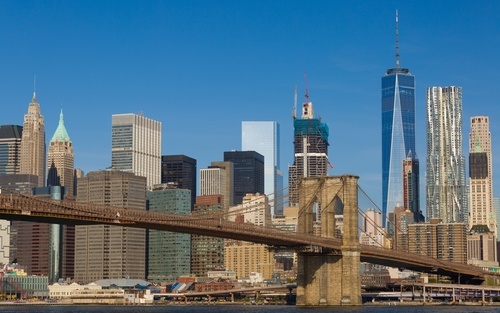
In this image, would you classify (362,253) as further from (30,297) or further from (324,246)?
(30,297)

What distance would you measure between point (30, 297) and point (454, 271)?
318ft

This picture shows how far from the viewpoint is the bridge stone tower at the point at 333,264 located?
313 ft

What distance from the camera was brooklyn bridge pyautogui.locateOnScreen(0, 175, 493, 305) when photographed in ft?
244

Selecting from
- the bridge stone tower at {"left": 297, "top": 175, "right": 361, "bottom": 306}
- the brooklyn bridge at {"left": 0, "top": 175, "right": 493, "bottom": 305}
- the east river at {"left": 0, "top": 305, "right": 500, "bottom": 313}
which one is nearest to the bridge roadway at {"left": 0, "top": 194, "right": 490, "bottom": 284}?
the brooklyn bridge at {"left": 0, "top": 175, "right": 493, "bottom": 305}

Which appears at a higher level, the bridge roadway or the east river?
the bridge roadway

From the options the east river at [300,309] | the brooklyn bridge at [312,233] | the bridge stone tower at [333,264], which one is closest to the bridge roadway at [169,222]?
the brooklyn bridge at [312,233]

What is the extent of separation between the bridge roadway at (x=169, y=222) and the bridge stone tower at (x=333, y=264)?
1.32 m

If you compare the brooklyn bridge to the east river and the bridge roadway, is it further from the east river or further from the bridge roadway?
the east river

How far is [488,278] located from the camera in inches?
5979

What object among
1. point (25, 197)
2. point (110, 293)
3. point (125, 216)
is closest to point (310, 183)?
point (125, 216)

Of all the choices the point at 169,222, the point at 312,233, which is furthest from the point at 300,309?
the point at 169,222

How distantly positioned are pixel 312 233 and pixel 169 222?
948 inches

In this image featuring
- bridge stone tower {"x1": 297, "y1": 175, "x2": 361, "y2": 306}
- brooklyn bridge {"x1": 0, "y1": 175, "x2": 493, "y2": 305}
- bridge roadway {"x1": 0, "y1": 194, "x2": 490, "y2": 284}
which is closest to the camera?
bridge roadway {"x1": 0, "y1": 194, "x2": 490, "y2": 284}

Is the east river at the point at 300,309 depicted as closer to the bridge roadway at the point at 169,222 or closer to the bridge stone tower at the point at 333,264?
the bridge stone tower at the point at 333,264
